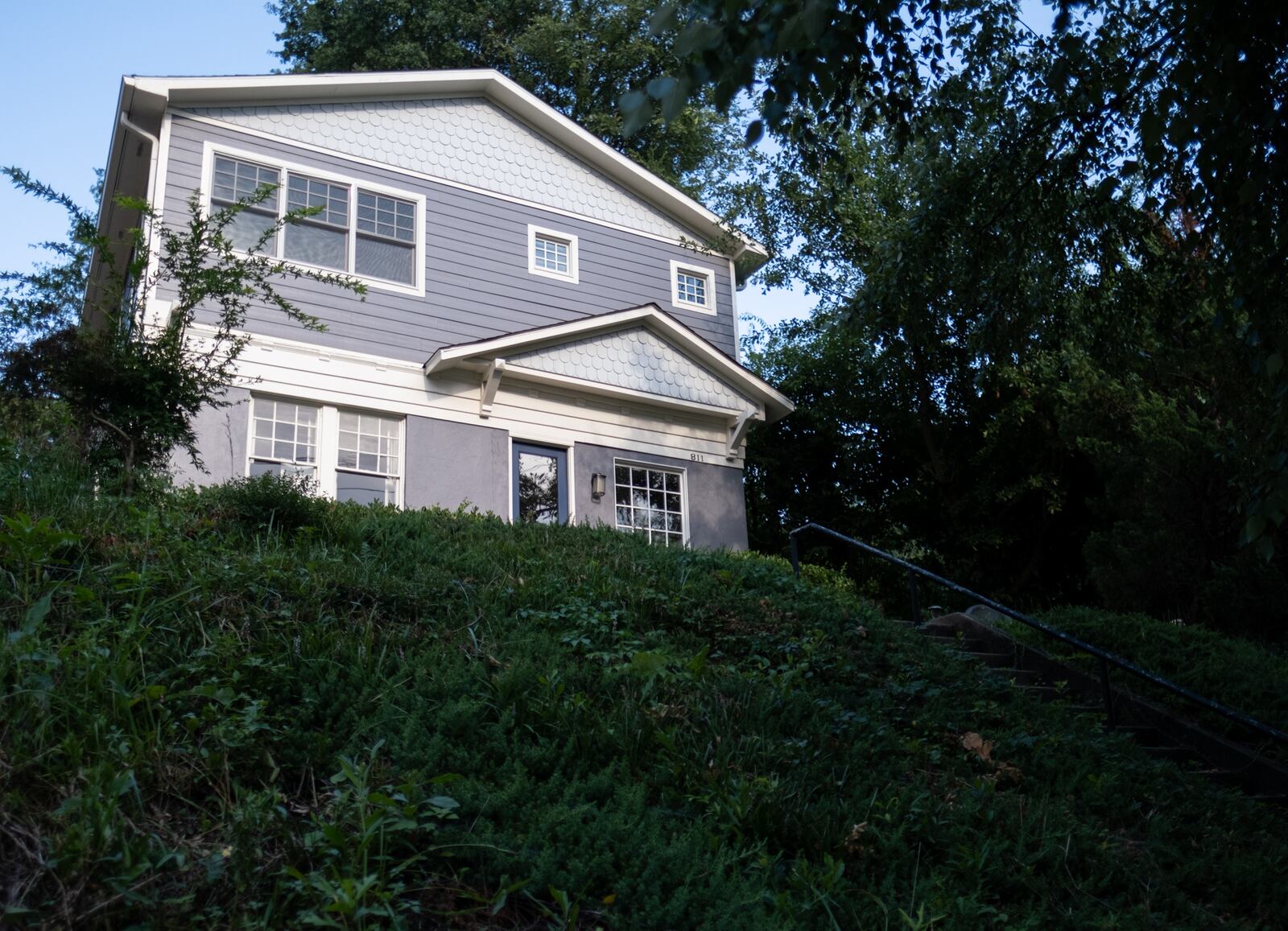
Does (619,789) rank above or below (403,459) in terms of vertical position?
below

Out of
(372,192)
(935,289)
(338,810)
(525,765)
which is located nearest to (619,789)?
(525,765)

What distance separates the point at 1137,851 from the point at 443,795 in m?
3.59

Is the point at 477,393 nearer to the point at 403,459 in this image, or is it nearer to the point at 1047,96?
the point at 403,459

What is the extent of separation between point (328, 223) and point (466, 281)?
188cm

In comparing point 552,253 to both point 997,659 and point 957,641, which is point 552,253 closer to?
point 957,641

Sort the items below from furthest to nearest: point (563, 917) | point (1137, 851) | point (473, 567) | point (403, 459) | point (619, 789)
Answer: point (403, 459) < point (473, 567) < point (1137, 851) < point (619, 789) < point (563, 917)

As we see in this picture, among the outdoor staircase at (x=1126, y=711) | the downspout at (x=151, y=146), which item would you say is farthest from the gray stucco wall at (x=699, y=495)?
the downspout at (x=151, y=146)

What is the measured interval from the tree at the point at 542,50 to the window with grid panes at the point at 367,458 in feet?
41.2

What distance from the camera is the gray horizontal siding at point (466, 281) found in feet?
42.9

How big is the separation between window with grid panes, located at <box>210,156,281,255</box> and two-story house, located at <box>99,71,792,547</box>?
2 cm

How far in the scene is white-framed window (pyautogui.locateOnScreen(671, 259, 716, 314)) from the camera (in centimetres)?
1703

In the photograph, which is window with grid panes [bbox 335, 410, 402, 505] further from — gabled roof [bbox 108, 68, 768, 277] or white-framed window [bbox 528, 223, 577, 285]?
gabled roof [bbox 108, 68, 768, 277]

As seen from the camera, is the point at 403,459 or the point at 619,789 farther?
the point at 403,459

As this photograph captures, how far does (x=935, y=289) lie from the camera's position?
847cm
